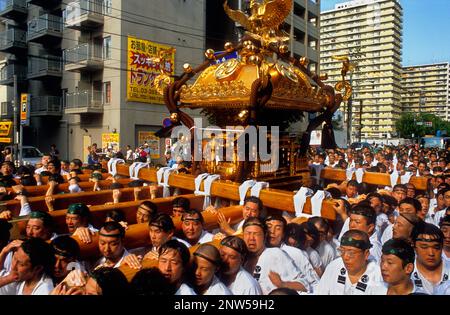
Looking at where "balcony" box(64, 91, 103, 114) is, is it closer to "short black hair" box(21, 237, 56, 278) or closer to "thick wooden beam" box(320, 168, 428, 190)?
"thick wooden beam" box(320, 168, 428, 190)

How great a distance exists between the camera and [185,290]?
8.93 ft

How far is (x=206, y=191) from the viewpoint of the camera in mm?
5352

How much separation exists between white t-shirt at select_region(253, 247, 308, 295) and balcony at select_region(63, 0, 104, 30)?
779 inches

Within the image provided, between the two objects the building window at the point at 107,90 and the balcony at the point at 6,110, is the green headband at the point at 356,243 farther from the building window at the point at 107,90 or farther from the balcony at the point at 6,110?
the balcony at the point at 6,110

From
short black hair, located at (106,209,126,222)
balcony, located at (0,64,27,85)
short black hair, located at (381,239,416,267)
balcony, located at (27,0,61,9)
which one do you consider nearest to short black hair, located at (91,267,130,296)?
short black hair, located at (106,209,126,222)

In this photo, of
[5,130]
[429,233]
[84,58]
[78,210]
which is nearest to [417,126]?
[84,58]

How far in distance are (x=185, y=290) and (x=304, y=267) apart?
1.36m

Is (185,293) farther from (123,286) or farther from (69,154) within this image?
(69,154)

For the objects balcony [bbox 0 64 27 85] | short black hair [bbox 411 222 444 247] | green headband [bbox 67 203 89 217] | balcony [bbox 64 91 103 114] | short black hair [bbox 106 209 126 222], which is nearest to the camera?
short black hair [bbox 411 222 444 247]

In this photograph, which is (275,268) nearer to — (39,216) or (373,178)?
(39,216)

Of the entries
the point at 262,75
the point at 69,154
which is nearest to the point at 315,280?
the point at 262,75

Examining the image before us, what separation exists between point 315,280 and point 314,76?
421cm

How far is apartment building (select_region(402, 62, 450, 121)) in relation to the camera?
191 ft

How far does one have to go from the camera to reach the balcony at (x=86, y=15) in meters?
20.1
